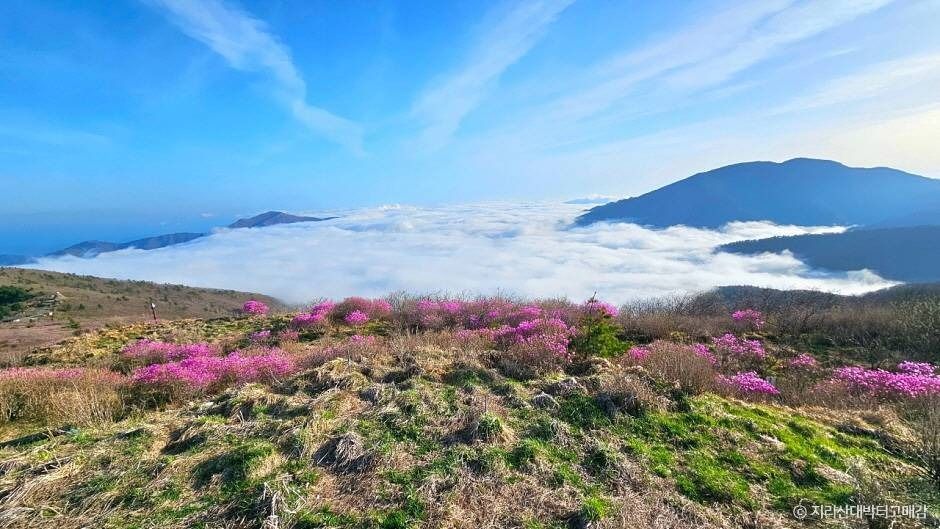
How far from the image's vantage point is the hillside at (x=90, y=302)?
28.7 metres

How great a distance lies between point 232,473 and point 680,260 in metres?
204

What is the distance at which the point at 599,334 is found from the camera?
9.13 metres

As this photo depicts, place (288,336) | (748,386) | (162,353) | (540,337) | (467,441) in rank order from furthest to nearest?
(288,336) → (162,353) → (540,337) → (748,386) → (467,441)

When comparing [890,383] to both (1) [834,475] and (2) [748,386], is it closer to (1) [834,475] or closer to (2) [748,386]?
(2) [748,386]

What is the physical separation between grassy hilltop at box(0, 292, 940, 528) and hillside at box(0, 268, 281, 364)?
2216 cm

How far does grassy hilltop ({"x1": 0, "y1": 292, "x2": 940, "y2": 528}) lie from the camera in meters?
4.14

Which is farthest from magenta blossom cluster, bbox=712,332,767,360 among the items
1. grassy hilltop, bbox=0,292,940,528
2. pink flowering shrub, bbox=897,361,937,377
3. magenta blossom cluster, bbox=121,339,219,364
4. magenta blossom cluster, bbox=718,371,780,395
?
magenta blossom cluster, bbox=121,339,219,364

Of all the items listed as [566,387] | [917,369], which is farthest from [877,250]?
[566,387]

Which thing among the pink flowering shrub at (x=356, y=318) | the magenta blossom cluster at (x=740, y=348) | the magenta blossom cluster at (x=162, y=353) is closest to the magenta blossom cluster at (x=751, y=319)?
the magenta blossom cluster at (x=740, y=348)

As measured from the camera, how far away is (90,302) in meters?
43.8

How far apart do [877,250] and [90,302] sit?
18525 centimetres

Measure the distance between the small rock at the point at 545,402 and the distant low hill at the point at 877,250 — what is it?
482 ft

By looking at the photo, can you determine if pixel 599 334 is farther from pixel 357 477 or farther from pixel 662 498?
pixel 357 477

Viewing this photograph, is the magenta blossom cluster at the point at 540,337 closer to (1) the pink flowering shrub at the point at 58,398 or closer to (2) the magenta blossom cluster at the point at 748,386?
(2) the magenta blossom cluster at the point at 748,386
